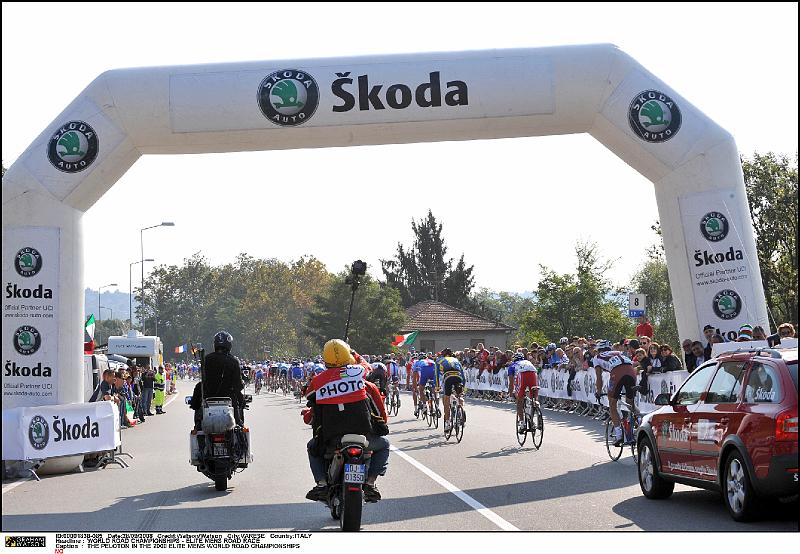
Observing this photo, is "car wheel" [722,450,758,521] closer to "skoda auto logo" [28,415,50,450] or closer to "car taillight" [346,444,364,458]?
"car taillight" [346,444,364,458]

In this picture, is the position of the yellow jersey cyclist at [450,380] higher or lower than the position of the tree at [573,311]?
lower

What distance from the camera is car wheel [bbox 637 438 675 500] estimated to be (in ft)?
38.0

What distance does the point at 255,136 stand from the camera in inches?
633

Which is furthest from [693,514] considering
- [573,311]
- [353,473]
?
[573,311]

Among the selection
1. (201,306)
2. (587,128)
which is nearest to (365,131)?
(587,128)

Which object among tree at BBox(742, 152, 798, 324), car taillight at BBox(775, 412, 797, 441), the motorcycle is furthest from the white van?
car taillight at BBox(775, 412, 797, 441)

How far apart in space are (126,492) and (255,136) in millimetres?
5536

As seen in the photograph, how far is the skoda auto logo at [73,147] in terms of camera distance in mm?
15891

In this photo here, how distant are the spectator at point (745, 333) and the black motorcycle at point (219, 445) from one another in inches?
268

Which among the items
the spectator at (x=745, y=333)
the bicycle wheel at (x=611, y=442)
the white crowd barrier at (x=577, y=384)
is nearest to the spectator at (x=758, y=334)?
the spectator at (x=745, y=333)

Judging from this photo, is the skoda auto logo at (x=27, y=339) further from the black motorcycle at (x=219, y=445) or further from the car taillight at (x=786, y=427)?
the car taillight at (x=786, y=427)

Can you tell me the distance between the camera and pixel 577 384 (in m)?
27.5

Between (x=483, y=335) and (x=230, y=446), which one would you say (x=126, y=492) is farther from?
(x=483, y=335)

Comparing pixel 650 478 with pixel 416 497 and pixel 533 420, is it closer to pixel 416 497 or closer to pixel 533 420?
pixel 416 497
